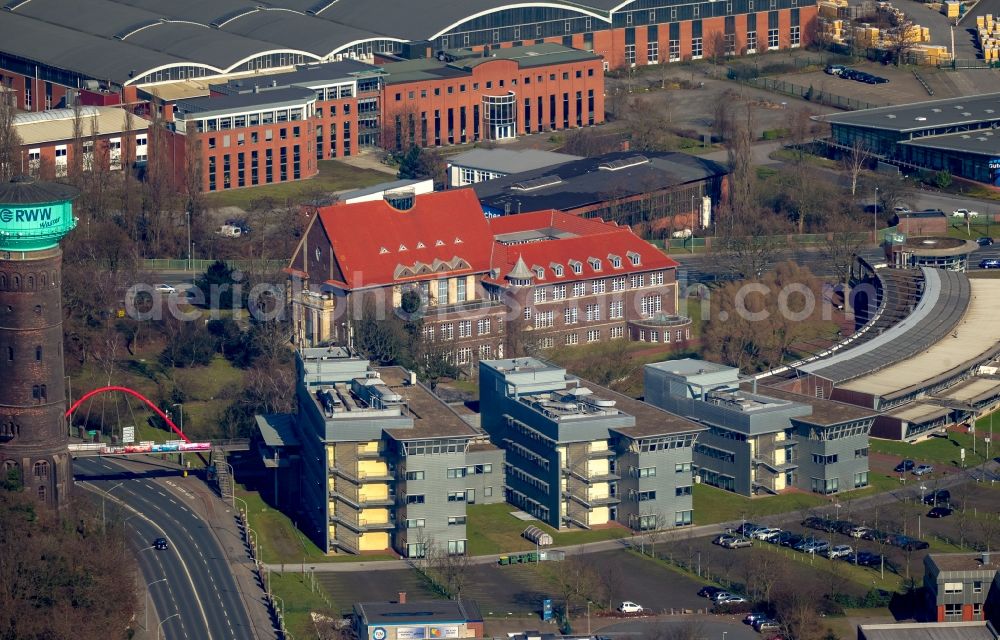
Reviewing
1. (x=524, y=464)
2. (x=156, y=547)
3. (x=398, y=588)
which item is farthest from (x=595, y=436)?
(x=156, y=547)

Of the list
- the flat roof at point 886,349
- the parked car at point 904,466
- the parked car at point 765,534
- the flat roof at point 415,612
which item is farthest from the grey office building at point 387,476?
the flat roof at point 886,349

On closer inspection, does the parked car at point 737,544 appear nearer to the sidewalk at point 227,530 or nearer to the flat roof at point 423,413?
the flat roof at point 423,413

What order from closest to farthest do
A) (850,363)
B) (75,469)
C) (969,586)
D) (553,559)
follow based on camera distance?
Result: (969,586)
(553,559)
(75,469)
(850,363)

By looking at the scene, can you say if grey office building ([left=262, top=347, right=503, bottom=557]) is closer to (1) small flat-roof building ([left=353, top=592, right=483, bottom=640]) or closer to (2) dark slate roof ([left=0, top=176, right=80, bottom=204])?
(1) small flat-roof building ([left=353, top=592, right=483, bottom=640])

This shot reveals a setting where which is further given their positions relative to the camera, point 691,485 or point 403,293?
point 403,293

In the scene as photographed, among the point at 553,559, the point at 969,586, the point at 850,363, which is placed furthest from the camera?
the point at 850,363

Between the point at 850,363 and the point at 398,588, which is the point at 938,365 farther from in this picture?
the point at 398,588

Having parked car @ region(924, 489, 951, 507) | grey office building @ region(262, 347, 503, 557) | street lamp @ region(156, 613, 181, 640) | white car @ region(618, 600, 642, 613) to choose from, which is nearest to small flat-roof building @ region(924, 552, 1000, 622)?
white car @ region(618, 600, 642, 613)
